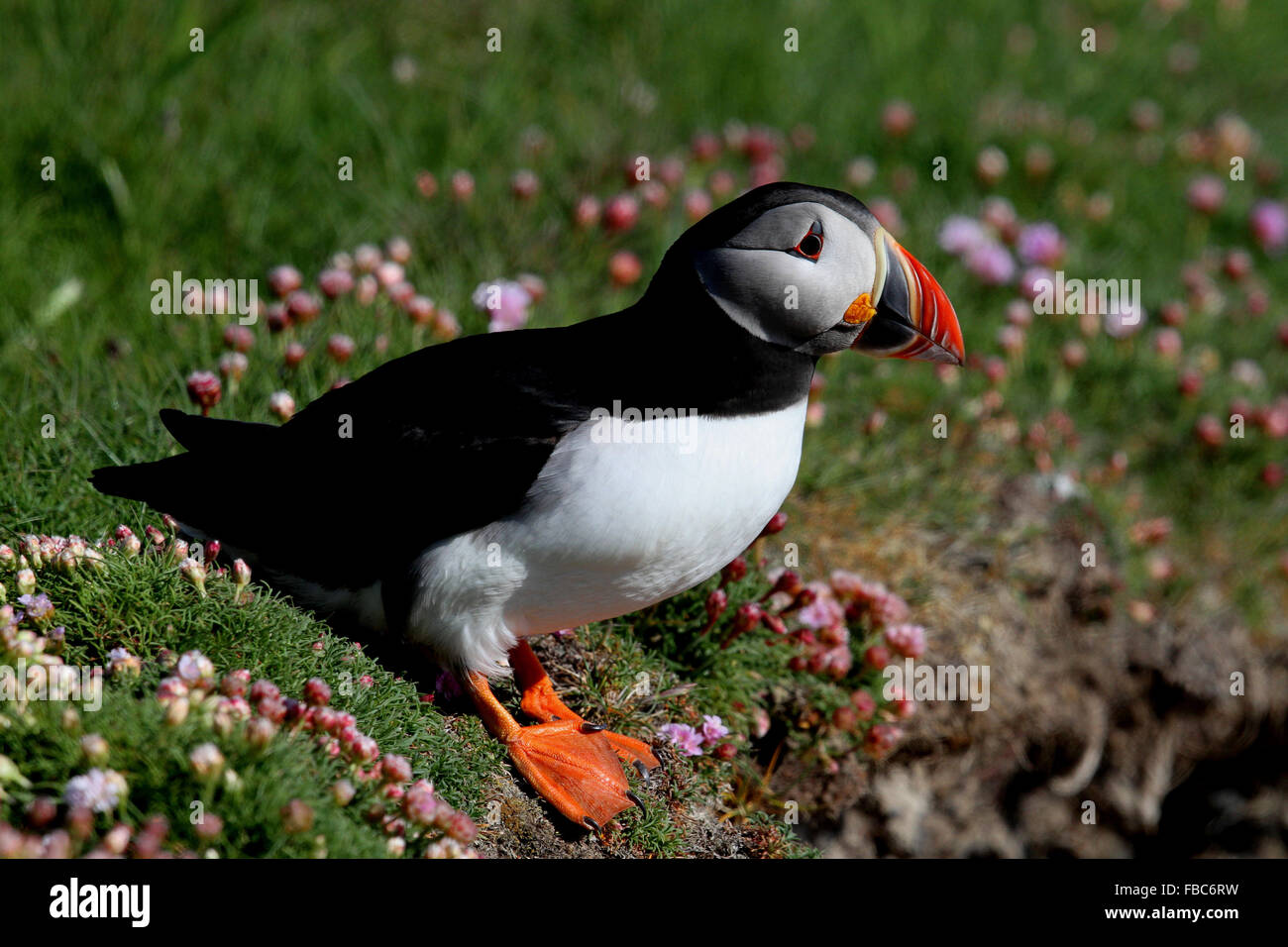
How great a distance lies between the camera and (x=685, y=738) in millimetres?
3875

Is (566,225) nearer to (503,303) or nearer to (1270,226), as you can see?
(503,303)

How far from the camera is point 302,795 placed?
2771mm

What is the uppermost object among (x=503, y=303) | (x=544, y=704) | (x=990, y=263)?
(x=990, y=263)

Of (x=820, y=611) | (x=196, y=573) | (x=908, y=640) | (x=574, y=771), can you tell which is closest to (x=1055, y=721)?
(x=908, y=640)

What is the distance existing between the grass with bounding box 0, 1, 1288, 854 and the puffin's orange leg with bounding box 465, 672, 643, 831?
0.27 ft

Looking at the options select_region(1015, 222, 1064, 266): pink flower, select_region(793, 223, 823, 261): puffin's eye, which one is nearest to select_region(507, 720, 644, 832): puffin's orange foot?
select_region(793, 223, 823, 261): puffin's eye

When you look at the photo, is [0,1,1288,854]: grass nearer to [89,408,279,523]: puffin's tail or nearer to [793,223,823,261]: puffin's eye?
[89,408,279,523]: puffin's tail

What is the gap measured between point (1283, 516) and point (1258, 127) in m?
3.29

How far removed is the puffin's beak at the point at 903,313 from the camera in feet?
10.9

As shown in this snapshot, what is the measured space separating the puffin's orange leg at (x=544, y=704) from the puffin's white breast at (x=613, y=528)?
36cm

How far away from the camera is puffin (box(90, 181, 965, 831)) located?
3.23 meters

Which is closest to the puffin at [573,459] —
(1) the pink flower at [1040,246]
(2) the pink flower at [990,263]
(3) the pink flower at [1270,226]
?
(2) the pink flower at [990,263]

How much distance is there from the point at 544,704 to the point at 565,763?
298mm

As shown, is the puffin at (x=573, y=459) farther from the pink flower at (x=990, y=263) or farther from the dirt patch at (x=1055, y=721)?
the pink flower at (x=990, y=263)
